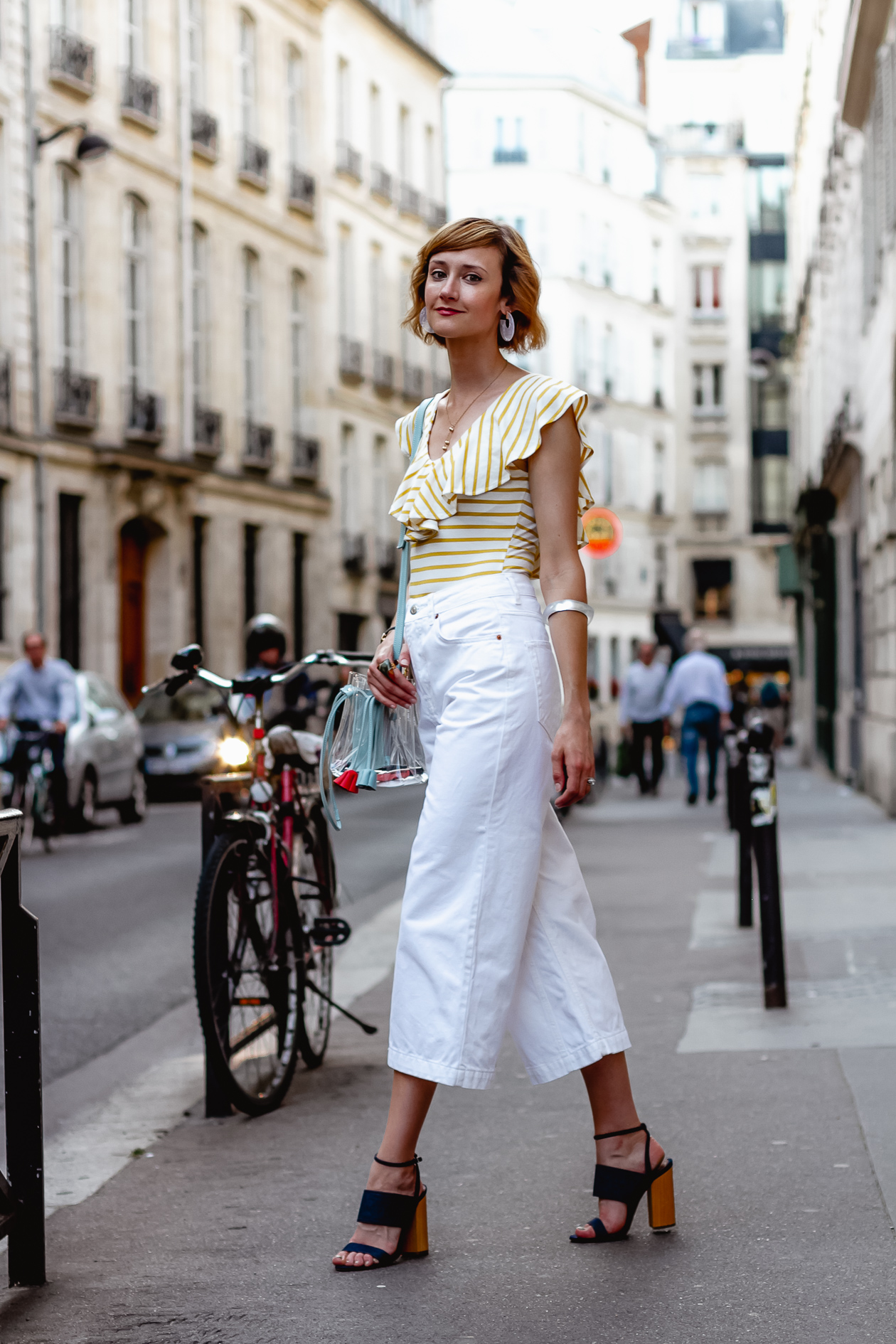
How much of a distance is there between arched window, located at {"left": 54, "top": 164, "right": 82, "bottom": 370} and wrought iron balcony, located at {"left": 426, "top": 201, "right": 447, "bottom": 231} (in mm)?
18218

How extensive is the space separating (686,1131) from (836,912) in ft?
16.2

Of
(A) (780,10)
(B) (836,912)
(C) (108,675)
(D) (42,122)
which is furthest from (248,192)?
(A) (780,10)

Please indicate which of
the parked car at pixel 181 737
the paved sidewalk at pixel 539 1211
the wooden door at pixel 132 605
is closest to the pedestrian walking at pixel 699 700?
the parked car at pixel 181 737

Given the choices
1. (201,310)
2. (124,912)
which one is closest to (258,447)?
(201,310)

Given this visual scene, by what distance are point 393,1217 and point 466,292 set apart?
184 centimetres

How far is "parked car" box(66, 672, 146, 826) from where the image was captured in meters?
19.1

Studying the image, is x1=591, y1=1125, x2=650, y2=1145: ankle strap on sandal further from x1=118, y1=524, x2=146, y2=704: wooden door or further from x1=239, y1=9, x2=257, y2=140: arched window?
x1=239, y1=9, x2=257, y2=140: arched window

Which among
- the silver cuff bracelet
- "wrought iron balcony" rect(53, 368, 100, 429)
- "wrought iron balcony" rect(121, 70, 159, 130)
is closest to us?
the silver cuff bracelet

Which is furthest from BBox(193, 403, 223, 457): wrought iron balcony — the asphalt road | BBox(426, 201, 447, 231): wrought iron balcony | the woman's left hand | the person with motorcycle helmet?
the woman's left hand

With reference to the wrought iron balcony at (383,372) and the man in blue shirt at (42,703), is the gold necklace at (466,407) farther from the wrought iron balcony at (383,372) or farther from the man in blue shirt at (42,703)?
the wrought iron balcony at (383,372)

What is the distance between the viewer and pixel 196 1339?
369 centimetres

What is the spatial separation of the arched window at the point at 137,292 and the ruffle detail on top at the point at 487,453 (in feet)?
101

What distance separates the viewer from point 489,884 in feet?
13.5

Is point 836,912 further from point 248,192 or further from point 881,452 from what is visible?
point 248,192
